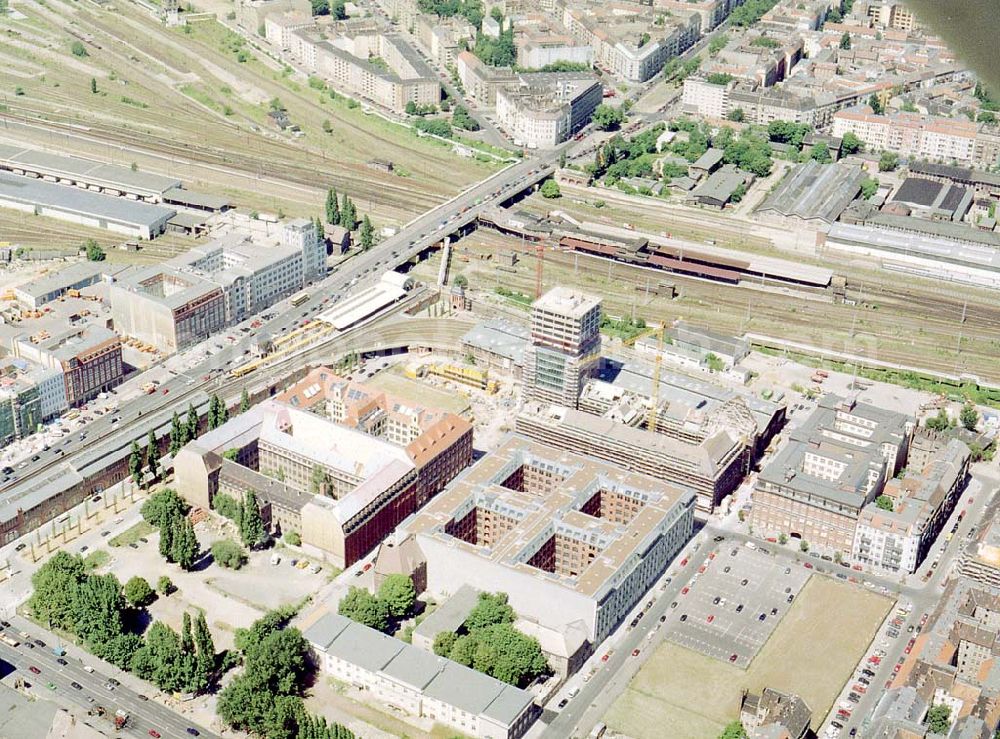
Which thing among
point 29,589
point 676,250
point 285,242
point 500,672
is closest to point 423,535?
point 500,672

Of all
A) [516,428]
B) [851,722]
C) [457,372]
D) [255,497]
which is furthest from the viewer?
[457,372]

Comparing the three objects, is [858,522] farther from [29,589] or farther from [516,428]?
[29,589]

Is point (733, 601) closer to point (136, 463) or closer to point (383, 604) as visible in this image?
point (383, 604)

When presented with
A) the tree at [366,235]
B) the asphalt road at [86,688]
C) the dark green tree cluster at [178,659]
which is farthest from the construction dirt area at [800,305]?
the asphalt road at [86,688]

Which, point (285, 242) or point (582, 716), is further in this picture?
point (285, 242)

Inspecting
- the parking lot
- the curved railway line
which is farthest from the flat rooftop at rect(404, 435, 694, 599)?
the curved railway line

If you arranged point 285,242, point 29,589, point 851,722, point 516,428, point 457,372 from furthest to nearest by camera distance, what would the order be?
1. point 285,242
2. point 457,372
3. point 516,428
4. point 29,589
5. point 851,722
